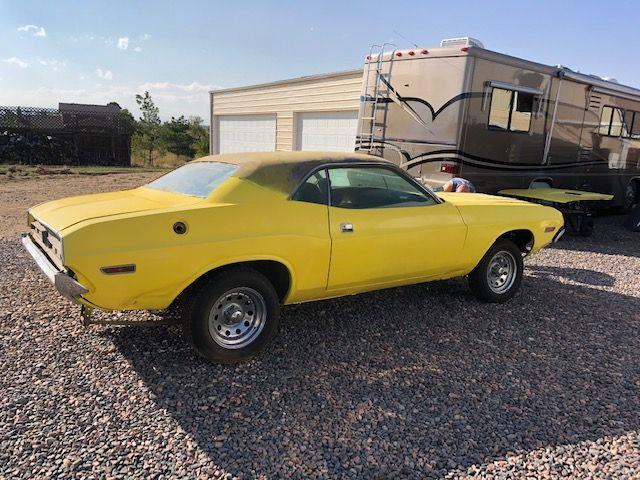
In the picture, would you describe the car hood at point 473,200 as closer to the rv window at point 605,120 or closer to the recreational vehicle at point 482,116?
the recreational vehicle at point 482,116

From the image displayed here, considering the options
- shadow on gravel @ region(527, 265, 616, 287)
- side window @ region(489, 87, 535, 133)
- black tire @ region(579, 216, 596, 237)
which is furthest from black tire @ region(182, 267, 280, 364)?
black tire @ region(579, 216, 596, 237)

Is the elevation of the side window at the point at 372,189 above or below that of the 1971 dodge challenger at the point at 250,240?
above

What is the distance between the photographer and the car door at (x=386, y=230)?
3824 millimetres

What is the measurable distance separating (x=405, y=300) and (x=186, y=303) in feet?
7.82

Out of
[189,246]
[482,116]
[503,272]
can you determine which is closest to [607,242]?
[482,116]

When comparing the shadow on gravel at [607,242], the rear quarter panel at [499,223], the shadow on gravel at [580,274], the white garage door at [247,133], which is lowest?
the shadow on gravel at [580,274]

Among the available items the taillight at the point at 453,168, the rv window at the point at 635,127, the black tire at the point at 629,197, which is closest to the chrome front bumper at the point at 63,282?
the taillight at the point at 453,168

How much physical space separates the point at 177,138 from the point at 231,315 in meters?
24.2

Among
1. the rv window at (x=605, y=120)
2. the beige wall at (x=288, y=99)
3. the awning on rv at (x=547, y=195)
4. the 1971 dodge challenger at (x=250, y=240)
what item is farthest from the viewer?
the beige wall at (x=288, y=99)

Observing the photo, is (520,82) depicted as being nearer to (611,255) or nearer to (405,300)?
(611,255)

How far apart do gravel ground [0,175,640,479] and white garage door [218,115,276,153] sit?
40.6 feet

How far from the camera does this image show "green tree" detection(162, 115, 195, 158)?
25.7m

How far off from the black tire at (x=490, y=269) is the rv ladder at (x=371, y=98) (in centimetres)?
382

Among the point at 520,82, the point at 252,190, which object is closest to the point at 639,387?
the point at 252,190
